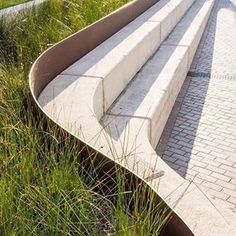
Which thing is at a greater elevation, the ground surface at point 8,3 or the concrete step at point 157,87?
the ground surface at point 8,3

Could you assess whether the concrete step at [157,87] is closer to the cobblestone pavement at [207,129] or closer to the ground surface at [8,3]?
the cobblestone pavement at [207,129]

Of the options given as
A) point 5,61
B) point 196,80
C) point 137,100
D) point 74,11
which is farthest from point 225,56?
point 5,61

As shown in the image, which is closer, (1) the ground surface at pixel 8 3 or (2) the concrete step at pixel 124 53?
(2) the concrete step at pixel 124 53

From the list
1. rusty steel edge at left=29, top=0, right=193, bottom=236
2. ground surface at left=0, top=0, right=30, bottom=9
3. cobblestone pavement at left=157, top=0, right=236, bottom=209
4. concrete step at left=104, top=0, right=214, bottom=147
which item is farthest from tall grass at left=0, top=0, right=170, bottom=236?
ground surface at left=0, top=0, right=30, bottom=9

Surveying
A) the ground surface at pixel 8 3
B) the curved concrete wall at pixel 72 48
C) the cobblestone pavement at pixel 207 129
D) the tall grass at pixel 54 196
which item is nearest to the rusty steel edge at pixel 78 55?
the curved concrete wall at pixel 72 48

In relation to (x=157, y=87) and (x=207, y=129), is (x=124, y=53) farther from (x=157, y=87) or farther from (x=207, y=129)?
(x=207, y=129)

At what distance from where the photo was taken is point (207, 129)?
5.12 metres

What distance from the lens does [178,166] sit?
167 inches

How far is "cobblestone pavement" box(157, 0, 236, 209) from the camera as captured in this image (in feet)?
13.4

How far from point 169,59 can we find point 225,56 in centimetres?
286

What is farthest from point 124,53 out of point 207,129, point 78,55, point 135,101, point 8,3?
point 8,3

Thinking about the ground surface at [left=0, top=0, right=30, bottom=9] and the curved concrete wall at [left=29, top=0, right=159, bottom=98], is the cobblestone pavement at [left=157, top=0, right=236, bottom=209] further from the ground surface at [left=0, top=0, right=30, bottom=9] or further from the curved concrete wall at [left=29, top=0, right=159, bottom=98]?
the ground surface at [left=0, top=0, right=30, bottom=9]

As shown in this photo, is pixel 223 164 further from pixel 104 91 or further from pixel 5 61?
pixel 5 61

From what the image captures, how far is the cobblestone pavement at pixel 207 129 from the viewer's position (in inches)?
161
